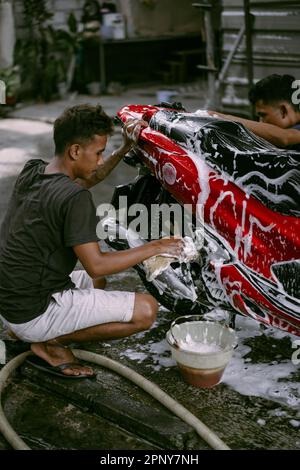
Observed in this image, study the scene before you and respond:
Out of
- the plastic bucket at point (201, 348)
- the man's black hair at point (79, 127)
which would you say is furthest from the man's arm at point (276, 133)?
the plastic bucket at point (201, 348)

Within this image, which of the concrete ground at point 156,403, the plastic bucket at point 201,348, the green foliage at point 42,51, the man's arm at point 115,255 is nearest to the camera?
the concrete ground at point 156,403

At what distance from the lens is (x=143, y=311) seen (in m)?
3.09

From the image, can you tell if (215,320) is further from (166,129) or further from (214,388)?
(166,129)

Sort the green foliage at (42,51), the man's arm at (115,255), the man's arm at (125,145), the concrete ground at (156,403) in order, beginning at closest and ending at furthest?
the concrete ground at (156,403) → the man's arm at (115,255) → the man's arm at (125,145) → the green foliage at (42,51)

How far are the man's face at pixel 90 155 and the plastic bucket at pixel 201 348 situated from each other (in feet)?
2.96

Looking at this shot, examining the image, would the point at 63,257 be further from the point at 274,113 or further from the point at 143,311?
the point at 274,113

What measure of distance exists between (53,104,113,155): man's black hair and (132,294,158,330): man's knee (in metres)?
0.82

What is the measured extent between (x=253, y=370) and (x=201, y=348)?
0.29 meters

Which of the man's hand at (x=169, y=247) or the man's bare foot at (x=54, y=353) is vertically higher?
the man's hand at (x=169, y=247)

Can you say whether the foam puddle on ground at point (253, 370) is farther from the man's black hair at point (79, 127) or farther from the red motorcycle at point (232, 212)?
the man's black hair at point (79, 127)

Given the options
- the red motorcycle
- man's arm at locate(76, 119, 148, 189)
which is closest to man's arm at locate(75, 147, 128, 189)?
man's arm at locate(76, 119, 148, 189)

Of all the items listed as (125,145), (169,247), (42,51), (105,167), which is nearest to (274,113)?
(125,145)

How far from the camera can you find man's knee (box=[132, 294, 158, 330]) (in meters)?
3.09

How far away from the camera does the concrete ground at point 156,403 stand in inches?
106
